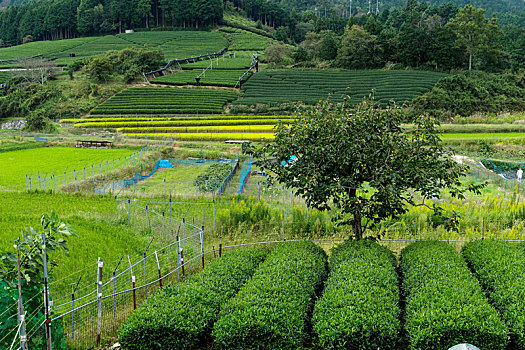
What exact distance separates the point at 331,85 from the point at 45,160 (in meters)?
39.0

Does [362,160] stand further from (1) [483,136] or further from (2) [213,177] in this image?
(1) [483,136]

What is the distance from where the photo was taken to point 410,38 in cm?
6312

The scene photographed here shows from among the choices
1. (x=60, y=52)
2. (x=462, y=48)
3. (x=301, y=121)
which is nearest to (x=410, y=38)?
(x=462, y=48)

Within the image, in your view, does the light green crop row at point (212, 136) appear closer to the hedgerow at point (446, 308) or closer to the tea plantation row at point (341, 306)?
the tea plantation row at point (341, 306)

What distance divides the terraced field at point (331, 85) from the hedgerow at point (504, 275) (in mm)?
40722

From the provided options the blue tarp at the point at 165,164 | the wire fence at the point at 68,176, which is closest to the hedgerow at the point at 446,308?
the wire fence at the point at 68,176

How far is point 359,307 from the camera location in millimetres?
8469

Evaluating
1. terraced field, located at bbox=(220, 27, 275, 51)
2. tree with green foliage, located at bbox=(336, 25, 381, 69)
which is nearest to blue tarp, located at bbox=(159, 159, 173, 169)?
tree with green foliage, located at bbox=(336, 25, 381, 69)

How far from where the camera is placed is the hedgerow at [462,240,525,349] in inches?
326

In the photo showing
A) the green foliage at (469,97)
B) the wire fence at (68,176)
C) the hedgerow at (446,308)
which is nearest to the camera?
the hedgerow at (446,308)

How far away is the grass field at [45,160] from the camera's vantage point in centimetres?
2512

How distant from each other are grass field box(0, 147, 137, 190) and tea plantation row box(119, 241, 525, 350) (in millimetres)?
17010

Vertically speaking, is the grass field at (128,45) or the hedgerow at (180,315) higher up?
the grass field at (128,45)

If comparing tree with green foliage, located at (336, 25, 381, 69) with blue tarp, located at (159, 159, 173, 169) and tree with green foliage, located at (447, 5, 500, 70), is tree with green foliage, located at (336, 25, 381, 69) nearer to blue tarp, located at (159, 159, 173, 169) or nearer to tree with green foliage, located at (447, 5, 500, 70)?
tree with green foliage, located at (447, 5, 500, 70)
